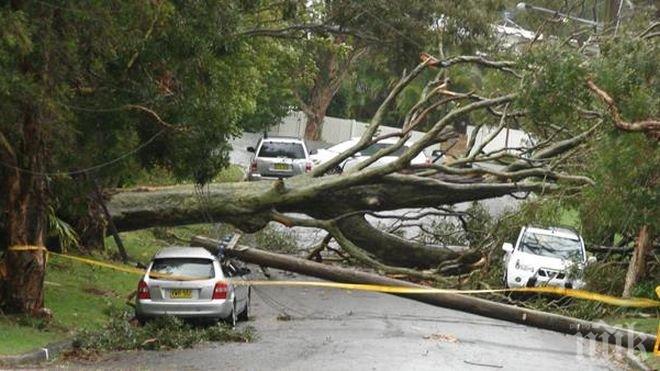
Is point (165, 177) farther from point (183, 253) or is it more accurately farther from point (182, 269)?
point (182, 269)

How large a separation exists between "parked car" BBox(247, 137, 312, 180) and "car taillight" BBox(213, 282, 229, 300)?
18800mm

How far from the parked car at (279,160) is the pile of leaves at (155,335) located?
62.5ft

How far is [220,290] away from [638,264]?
7.83 meters

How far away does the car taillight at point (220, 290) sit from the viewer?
676 inches

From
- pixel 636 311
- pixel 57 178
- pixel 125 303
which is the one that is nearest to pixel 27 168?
pixel 57 178

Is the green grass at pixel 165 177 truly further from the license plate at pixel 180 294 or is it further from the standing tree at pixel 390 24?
the standing tree at pixel 390 24

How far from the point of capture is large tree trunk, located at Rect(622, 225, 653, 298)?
1984cm

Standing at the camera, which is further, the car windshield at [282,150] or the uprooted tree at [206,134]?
the car windshield at [282,150]

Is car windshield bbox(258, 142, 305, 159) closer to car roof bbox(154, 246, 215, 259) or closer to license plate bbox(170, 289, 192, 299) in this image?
car roof bbox(154, 246, 215, 259)

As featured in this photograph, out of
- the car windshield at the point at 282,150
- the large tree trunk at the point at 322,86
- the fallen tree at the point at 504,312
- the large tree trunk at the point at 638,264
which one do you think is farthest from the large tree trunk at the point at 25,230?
the large tree trunk at the point at 322,86

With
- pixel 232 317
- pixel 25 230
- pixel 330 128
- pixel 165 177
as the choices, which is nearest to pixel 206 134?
pixel 232 317

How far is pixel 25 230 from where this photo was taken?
625 inches

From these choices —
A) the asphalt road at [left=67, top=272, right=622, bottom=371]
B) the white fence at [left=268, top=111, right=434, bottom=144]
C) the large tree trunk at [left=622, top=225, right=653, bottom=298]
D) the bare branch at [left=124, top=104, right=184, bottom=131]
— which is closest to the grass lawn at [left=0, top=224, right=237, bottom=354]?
the asphalt road at [left=67, top=272, right=622, bottom=371]

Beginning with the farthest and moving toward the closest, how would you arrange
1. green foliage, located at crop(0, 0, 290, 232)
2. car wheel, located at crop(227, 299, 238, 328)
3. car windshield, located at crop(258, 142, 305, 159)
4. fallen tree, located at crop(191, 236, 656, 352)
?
car windshield, located at crop(258, 142, 305, 159), car wheel, located at crop(227, 299, 238, 328), green foliage, located at crop(0, 0, 290, 232), fallen tree, located at crop(191, 236, 656, 352)
